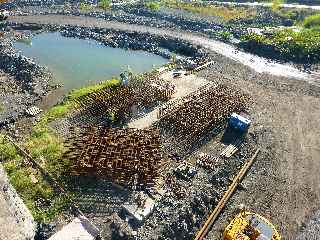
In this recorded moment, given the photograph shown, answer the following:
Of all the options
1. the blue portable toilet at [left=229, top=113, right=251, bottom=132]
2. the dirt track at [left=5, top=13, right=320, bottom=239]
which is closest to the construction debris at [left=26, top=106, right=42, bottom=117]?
the blue portable toilet at [left=229, top=113, right=251, bottom=132]

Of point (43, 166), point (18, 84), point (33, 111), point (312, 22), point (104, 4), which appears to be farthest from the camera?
point (104, 4)

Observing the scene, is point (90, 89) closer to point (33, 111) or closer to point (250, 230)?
point (33, 111)

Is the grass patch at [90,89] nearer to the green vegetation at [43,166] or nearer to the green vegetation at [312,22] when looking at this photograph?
the green vegetation at [43,166]

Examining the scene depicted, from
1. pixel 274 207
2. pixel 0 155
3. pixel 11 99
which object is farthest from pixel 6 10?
pixel 274 207

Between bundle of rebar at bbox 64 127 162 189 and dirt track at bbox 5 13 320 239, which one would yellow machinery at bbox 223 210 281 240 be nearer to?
dirt track at bbox 5 13 320 239

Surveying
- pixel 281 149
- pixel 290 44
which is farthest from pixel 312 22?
pixel 281 149

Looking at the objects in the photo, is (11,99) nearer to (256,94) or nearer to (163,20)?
(256,94)
